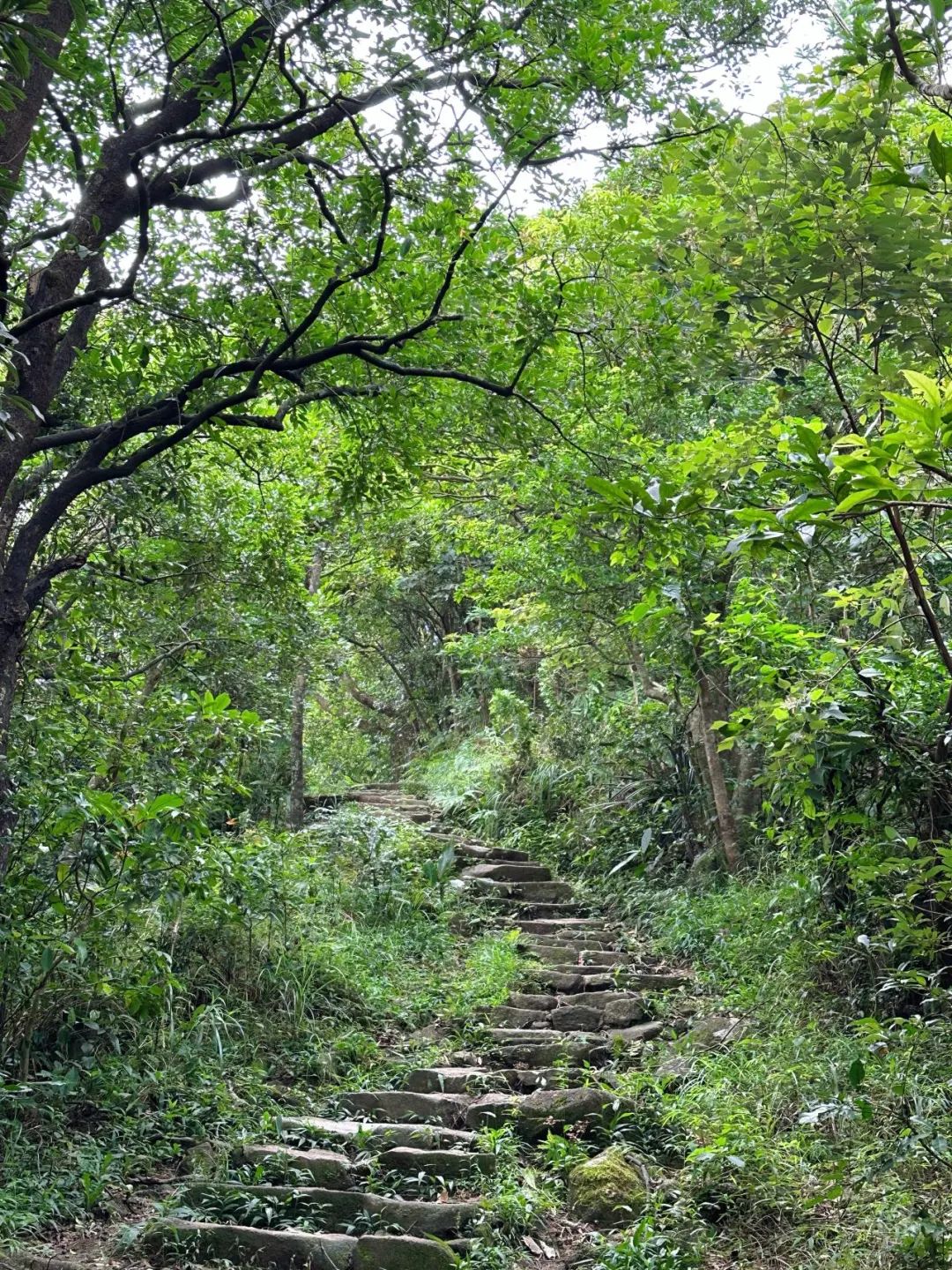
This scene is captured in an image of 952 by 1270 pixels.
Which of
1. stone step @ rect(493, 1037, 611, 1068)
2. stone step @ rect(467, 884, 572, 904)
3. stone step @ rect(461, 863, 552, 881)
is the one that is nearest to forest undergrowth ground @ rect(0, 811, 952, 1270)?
stone step @ rect(493, 1037, 611, 1068)

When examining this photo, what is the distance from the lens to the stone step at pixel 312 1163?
4543mm

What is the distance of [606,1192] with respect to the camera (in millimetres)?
4379

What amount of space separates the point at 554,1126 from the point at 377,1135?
921 mm

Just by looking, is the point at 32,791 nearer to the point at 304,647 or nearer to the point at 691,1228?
the point at 691,1228

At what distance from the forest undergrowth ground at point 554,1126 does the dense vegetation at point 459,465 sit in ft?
0.09

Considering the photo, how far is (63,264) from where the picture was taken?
3836mm

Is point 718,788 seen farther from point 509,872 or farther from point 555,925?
point 509,872

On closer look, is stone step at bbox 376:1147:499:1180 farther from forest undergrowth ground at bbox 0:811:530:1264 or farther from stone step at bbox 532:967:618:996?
stone step at bbox 532:967:618:996

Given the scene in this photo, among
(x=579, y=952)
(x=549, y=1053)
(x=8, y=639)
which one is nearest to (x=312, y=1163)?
(x=549, y=1053)

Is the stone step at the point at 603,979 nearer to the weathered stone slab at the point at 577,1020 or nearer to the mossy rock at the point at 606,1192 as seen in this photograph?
the weathered stone slab at the point at 577,1020

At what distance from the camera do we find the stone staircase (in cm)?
394

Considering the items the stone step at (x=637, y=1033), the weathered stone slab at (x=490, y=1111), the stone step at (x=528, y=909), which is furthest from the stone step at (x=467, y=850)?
the weathered stone slab at (x=490, y=1111)

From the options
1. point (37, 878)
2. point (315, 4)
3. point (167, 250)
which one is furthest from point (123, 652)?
point (315, 4)

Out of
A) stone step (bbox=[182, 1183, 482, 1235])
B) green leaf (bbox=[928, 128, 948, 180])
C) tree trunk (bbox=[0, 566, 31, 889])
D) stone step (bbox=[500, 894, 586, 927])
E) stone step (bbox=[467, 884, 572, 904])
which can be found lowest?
stone step (bbox=[182, 1183, 482, 1235])
